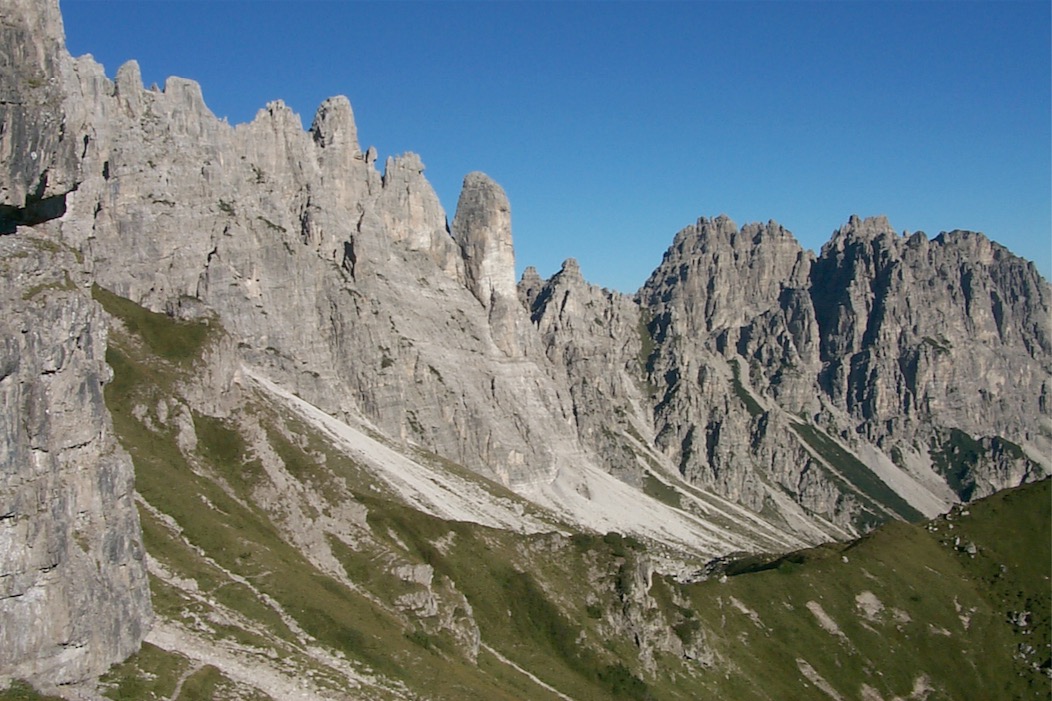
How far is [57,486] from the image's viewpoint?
5106 centimetres

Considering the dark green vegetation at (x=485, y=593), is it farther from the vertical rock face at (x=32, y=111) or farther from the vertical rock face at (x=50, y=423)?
the vertical rock face at (x=32, y=111)

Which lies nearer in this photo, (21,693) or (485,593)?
(21,693)

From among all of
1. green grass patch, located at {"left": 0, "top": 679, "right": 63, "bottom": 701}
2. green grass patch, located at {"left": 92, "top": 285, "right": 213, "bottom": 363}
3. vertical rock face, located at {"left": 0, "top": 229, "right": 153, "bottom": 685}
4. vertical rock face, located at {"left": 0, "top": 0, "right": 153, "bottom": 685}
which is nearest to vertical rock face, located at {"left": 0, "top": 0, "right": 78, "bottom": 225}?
vertical rock face, located at {"left": 0, "top": 0, "right": 153, "bottom": 685}

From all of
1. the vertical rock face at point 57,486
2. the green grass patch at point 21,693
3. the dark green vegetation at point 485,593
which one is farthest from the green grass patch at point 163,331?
the green grass patch at point 21,693

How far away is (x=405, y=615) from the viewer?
87562 mm

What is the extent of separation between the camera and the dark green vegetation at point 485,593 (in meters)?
72.9

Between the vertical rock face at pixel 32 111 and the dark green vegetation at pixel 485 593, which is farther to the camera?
the dark green vegetation at pixel 485 593

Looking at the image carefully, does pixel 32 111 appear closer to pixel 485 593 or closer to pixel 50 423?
pixel 50 423

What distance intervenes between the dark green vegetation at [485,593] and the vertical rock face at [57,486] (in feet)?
10.2

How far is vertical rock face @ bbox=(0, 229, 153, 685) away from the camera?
157 ft

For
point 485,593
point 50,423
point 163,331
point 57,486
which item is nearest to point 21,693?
point 57,486

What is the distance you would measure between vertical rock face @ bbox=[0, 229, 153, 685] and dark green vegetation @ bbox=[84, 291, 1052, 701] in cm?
312

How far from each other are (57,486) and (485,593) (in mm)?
57996

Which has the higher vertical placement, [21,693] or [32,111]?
[32,111]
